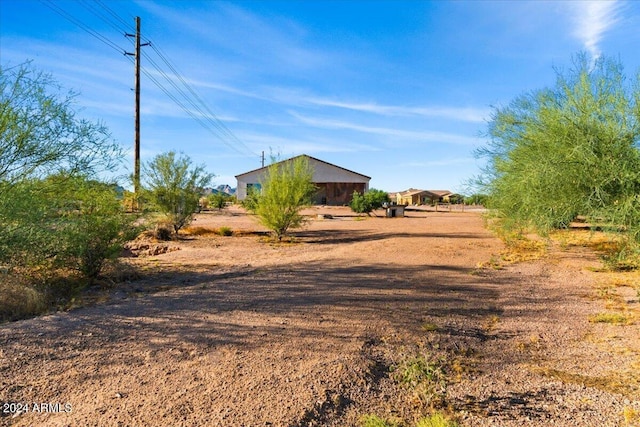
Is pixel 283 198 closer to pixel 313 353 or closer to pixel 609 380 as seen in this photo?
pixel 313 353

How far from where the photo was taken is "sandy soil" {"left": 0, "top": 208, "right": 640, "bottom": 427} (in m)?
3.60

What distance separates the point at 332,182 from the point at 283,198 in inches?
1305

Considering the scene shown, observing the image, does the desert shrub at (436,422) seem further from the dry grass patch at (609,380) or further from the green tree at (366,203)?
the green tree at (366,203)

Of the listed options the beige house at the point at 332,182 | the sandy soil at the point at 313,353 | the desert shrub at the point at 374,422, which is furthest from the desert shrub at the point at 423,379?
the beige house at the point at 332,182

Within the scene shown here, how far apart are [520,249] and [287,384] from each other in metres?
13.1

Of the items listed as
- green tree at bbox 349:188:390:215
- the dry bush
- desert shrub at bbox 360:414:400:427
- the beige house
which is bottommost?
desert shrub at bbox 360:414:400:427

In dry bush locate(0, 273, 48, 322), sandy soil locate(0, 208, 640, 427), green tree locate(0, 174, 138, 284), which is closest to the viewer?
sandy soil locate(0, 208, 640, 427)

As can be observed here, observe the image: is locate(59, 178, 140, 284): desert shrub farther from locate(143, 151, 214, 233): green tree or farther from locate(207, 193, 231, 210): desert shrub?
locate(207, 193, 231, 210): desert shrub

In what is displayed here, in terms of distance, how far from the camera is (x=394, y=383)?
4207mm

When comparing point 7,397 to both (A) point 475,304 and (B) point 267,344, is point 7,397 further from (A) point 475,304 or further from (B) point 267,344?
(A) point 475,304

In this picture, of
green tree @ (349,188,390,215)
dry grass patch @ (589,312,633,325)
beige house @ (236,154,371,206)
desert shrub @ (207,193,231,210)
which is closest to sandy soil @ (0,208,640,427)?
dry grass patch @ (589,312,633,325)

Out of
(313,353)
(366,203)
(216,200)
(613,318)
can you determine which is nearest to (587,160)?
(613,318)

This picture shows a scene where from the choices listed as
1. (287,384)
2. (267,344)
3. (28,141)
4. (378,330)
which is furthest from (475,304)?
(28,141)

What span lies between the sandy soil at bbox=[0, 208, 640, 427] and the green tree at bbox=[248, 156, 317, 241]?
9.19 m
